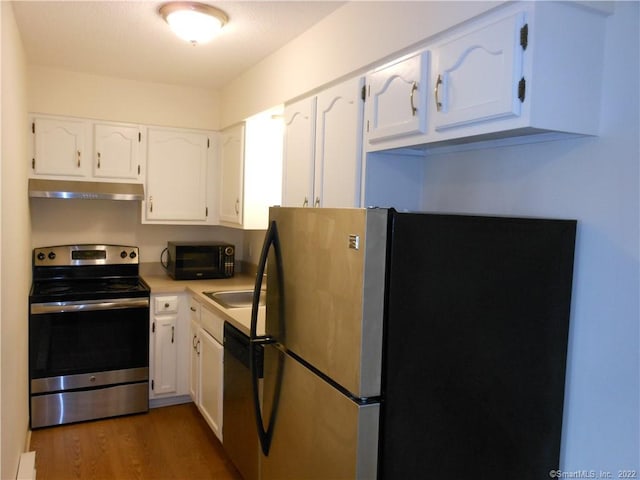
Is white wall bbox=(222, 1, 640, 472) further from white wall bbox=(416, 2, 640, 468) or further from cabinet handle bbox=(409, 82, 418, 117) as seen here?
cabinet handle bbox=(409, 82, 418, 117)

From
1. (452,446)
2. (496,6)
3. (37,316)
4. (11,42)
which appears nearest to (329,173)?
(496,6)

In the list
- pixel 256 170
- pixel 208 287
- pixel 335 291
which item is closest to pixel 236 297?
pixel 208 287

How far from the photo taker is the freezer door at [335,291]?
137 centimetres

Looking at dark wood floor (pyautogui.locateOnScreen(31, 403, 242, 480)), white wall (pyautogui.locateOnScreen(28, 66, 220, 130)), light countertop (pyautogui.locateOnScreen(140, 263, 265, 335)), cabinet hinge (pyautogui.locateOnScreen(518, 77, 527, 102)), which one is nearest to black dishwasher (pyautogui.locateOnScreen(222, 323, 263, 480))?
light countertop (pyautogui.locateOnScreen(140, 263, 265, 335))

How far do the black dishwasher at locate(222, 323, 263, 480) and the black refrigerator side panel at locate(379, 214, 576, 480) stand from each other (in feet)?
3.46

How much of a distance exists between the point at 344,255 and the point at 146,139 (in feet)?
8.89

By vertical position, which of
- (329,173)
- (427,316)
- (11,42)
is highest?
(11,42)

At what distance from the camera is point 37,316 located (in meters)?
3.04

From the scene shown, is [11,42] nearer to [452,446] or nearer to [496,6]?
[496,6]

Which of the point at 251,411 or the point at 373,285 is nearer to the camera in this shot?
the point at 373,285

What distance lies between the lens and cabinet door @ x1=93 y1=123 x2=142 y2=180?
3.53 meters

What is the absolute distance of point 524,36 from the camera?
1.34 metres

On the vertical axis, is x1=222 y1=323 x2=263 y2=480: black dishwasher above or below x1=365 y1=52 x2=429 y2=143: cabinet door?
below

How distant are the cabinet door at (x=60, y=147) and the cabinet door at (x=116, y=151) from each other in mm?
77
